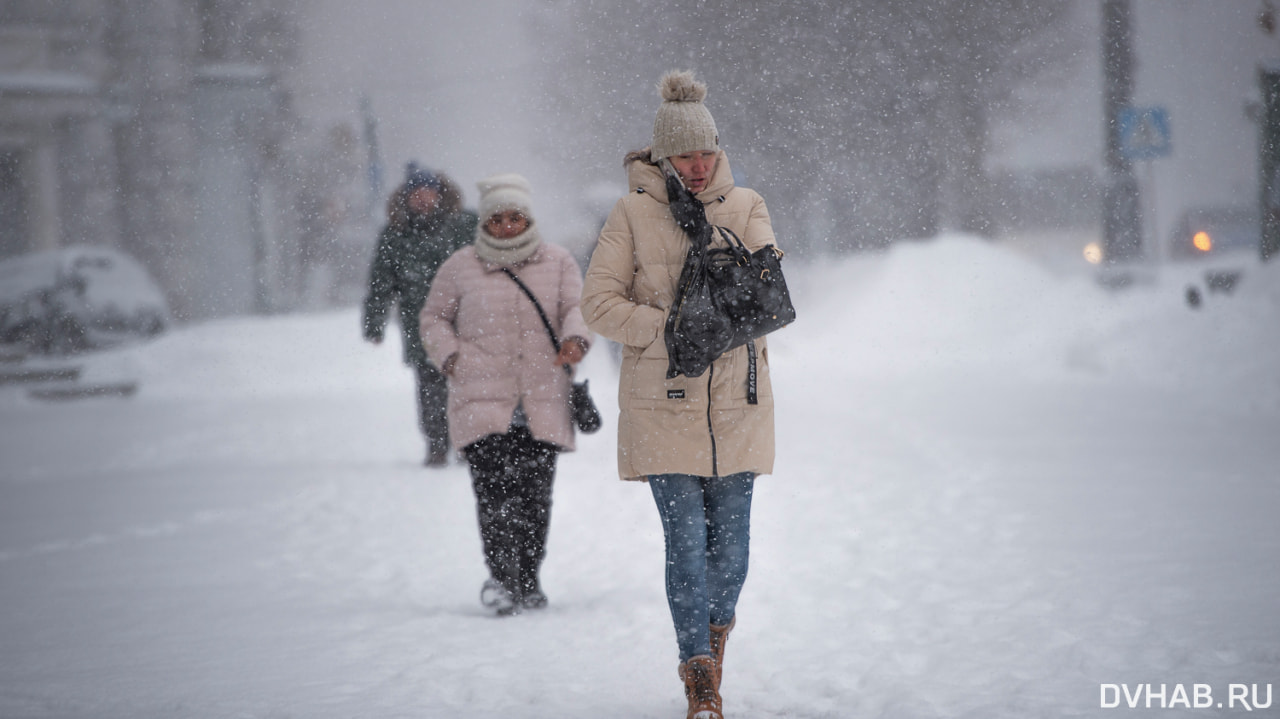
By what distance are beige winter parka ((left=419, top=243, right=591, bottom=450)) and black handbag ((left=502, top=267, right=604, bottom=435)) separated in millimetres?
15

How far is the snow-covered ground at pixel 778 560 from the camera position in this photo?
277cm

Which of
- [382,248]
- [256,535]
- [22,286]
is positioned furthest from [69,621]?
[22,286]

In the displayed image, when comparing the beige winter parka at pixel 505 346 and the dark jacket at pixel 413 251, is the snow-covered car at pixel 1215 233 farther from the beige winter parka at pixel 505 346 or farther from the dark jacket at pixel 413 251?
the beige winter parka at pixel 505 346

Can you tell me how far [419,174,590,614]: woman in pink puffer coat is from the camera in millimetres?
3508

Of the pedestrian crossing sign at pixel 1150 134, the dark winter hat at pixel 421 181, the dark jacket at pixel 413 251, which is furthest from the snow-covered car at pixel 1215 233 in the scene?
the dark winter hat at pixel 421 181

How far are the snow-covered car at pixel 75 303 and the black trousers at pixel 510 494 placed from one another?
13.0 meters

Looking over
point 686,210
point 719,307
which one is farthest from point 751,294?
point 686,210

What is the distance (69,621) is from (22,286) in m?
13.1

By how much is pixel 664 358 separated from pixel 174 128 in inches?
632

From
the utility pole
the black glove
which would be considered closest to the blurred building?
the utility pole

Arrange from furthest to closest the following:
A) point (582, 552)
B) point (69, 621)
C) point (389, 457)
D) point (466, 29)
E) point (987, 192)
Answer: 1. point (987, 192)
2. point (466, 29)
3. point (389, 457)
4. point (582, 552)
5. point (69, 621)

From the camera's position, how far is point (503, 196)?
3531mm

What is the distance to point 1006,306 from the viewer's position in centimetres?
1113

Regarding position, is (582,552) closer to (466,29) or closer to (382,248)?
(382,248)
